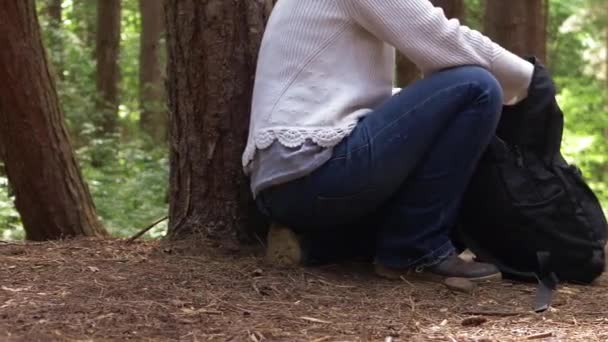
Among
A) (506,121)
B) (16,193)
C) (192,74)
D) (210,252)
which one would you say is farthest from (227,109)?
(16,193)

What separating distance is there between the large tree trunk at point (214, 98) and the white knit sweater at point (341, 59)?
0.38 meters

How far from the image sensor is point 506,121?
136 inches

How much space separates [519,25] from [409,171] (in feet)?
12.8

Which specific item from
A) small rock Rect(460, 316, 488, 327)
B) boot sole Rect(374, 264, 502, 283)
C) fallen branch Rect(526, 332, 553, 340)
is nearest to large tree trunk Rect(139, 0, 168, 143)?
boot sole Rect(374, 264, 502, 283)

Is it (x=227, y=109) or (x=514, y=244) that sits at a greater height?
(x=227, y=109)

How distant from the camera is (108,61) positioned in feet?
46.9

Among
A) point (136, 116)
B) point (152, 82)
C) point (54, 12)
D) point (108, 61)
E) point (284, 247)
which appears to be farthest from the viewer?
point (136, 116)

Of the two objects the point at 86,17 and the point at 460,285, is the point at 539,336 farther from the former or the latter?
the point at 86,17

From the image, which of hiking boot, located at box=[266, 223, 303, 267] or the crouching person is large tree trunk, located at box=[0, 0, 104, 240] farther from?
the crouching person

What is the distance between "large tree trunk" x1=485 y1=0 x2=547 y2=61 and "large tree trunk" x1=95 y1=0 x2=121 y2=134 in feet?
26.5

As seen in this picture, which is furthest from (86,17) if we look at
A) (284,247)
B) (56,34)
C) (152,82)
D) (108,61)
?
(284,247)

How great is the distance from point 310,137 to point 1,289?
1214mm

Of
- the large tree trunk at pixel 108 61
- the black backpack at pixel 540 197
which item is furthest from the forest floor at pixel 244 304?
the large tree trunk at pixel 108 61

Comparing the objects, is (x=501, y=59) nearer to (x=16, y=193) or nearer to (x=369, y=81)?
(x=369, y=81)
